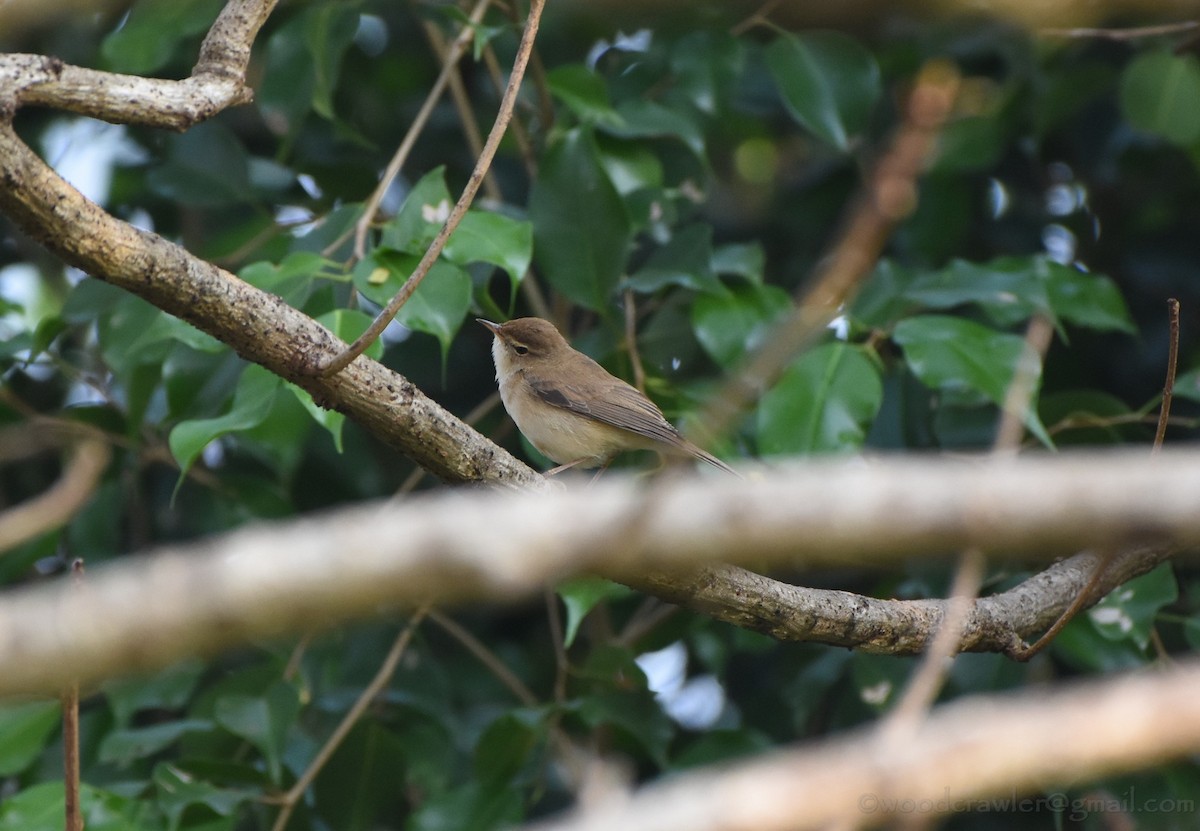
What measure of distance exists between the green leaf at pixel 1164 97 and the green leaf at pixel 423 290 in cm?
333

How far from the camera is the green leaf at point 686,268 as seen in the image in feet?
15.7

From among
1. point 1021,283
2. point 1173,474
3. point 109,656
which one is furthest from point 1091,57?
point 109,656

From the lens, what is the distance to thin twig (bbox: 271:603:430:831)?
4.34 meters

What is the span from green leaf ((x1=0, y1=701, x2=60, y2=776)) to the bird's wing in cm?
243

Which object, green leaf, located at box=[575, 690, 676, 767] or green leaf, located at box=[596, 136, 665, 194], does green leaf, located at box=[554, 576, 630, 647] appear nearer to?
green leaf, located at box=[575, 690, 676, 767]

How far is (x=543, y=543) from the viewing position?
126 cm

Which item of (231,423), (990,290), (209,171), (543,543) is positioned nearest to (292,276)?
(231,423)

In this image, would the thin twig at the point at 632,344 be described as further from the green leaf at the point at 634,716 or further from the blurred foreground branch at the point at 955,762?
the blurred foreground branch at the point at 955,762

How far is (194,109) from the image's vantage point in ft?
9.96

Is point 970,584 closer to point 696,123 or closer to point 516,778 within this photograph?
point 516,778

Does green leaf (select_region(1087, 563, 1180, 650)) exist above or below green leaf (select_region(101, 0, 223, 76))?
below

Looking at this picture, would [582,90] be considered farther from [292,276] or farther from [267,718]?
[267,718]

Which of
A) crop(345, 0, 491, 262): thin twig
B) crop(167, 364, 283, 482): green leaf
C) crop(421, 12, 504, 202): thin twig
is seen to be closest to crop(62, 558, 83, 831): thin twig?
crop(167, 364, 283, 482): green leaf

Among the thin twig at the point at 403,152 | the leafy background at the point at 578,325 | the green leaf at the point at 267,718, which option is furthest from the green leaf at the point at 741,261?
the green leaf at the point at 267,718
